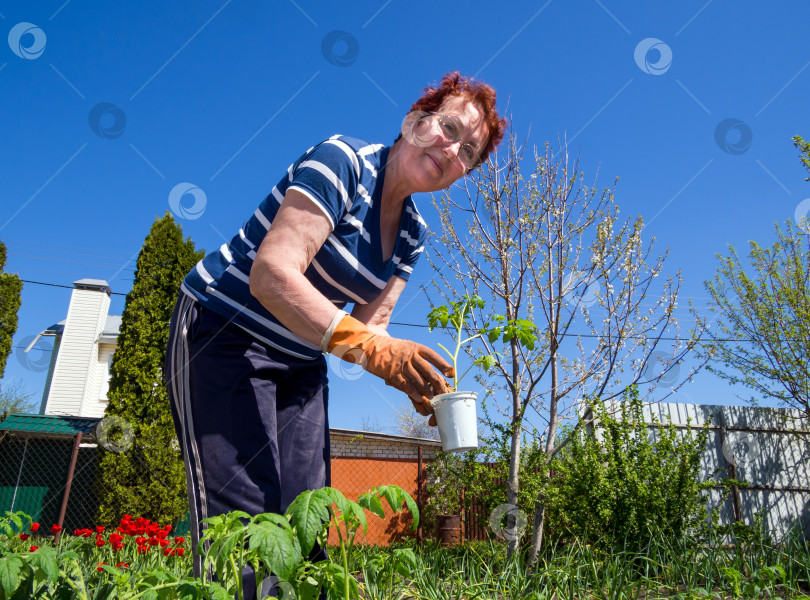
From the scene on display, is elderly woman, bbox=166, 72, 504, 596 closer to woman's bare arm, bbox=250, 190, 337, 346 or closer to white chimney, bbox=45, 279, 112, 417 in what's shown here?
woman's bare arm, bbox=250, 190, 337, 346

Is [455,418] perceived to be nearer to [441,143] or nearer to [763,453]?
[441,143]

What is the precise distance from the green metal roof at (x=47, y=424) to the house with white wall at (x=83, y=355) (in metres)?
4.38

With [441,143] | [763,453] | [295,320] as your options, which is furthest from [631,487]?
[763,453]

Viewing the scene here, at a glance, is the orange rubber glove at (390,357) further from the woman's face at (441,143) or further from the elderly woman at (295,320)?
the woman's face at (441,143)

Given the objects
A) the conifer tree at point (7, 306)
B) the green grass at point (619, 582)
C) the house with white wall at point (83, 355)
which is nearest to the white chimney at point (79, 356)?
the house with white wall at point (83, 355)

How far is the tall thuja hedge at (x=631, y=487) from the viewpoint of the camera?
163 inches

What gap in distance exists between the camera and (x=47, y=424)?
11078 mm

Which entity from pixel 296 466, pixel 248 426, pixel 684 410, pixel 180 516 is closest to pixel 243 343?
pixel 248 426

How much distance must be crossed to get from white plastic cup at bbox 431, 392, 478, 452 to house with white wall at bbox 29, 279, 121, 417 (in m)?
16.6

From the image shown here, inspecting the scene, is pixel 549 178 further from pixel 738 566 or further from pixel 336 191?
pixel 336 191

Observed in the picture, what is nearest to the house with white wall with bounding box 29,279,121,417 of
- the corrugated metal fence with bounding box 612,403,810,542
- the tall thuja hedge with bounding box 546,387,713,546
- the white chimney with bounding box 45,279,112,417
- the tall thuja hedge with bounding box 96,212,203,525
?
the white chimney with bounding box 45,279,112,417

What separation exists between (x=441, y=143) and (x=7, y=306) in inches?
548

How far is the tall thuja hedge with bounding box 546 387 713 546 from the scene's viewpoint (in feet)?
13.6

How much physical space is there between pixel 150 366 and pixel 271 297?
29.2 ft
